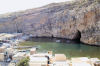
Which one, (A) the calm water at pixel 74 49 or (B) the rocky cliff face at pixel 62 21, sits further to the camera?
(B) the rocky cliff face at pixel 62 21

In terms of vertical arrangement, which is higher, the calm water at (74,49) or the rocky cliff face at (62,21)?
the rocky cliff face at (62,21)

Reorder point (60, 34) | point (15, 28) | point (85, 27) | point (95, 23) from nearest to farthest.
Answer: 1. point (95, 23)
2. point (85, 27)
3. point (60, 34)
4. point (15, 28)

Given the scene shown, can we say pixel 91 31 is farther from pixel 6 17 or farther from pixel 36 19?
pixel 6 17

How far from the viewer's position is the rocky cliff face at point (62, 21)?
31.4 metres

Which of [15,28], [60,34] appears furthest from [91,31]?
[15,28]

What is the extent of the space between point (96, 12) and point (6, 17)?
110 feet

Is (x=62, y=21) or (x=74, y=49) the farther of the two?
(x=62, y=21)

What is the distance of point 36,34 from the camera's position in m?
46.4

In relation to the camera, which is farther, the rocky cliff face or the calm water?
the rocky cliff face

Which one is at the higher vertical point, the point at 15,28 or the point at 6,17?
the point at 6,17

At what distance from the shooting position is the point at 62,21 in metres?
40.3

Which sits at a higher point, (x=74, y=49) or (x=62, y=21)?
(x=62, y=21)

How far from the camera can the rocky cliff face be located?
3142 cm

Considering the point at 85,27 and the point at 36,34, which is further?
the point at 36,34
